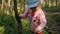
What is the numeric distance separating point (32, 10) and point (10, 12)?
4.65 m

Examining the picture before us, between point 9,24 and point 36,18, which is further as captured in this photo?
point 9,24

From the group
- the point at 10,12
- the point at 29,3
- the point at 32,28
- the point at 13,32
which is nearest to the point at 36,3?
the point at 29,3

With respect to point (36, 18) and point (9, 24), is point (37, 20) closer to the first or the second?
point (36, 18)

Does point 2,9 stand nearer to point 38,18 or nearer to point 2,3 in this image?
point 2,3

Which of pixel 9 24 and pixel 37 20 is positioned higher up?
pixel 37 20

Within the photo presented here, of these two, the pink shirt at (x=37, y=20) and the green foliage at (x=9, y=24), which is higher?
the pink shirt at (x=37, y=20)

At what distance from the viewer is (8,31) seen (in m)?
5.98

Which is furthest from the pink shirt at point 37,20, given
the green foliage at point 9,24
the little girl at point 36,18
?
the green foliage at point 9,24

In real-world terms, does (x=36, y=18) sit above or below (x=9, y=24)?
above

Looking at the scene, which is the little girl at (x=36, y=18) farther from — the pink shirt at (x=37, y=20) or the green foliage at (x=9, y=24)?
the green foliage at (x=9, y=24)

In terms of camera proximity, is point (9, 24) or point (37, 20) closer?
point (37, 20)

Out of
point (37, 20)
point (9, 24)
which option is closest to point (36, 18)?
point (37, 20)

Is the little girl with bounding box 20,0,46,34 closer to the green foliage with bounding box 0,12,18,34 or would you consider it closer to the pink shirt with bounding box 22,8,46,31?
the pink shirt with bounding box 22,8,46,31

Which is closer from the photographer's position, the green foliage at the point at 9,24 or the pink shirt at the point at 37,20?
the pink shirt at the point at 37,20
